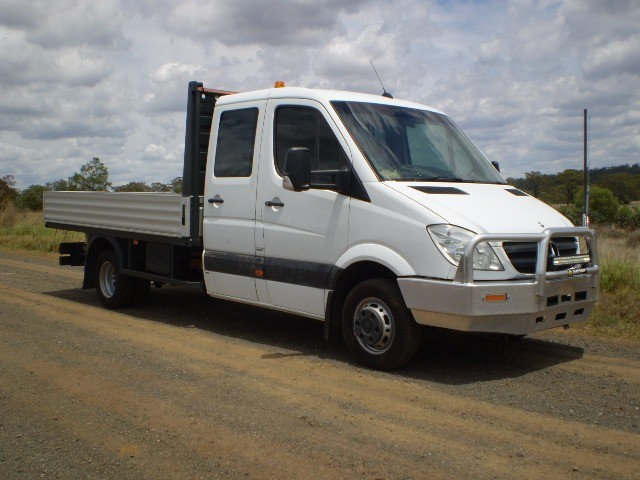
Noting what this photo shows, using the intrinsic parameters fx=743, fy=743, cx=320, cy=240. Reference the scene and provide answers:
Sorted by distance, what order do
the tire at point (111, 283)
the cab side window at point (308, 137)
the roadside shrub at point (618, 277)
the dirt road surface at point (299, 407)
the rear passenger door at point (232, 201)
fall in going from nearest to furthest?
the dirt road surface at point (299, 407), the cab side window at point (308, 137), the rear passenger door at point (232, 201), the tire at point (111, 283), the roadside shrub at point (618, 277)

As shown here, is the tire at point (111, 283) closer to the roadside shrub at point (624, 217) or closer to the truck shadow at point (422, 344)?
the truck shadow at point (422, 344)

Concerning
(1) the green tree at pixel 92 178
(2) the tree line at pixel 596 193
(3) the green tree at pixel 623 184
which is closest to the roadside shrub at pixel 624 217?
(2) the tree line at pixel 596 193

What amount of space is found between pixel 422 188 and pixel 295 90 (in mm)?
1827

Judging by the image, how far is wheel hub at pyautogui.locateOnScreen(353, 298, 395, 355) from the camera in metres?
6.29

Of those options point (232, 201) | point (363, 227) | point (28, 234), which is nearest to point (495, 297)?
point (363, 227)

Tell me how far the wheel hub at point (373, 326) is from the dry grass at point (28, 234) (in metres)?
13.9

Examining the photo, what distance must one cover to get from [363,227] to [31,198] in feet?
118

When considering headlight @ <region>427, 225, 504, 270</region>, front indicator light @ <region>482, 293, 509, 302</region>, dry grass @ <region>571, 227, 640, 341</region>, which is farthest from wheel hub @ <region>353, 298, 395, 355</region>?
dry grass @ <region>571, 227, 640, 341</region>

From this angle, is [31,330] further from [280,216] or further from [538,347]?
[538,347]

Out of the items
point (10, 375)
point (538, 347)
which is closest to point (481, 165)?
point (538, 347)

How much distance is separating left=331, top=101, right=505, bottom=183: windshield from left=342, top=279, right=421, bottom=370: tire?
3.37 feet

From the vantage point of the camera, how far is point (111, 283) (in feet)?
32.9

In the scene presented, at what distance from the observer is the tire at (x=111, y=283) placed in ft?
31.8

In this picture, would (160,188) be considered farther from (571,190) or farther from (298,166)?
(571,190)
